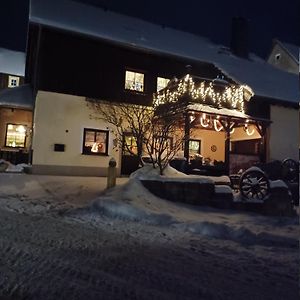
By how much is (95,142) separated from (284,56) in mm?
19988

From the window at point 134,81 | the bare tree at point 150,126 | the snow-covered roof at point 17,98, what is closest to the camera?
the bare tree at point 150,126

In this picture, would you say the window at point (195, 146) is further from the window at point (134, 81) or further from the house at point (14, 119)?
the house at point (14, 119)

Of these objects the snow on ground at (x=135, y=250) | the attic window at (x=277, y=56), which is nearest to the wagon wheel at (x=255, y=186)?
the snow on ground at (x=135, y=250)

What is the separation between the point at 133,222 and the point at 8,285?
13.5 ft

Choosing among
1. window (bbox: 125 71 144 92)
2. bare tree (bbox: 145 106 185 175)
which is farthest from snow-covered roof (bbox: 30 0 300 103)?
bare tree (bbox: 145 106 185 175)

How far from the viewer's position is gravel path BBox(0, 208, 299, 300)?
3.60 meters

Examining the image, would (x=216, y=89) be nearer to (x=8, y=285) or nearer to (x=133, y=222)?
(x=133, y=222)

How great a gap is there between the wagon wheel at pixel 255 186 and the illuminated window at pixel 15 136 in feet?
46.6

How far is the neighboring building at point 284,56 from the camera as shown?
26970mm

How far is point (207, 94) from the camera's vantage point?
14.7 meters

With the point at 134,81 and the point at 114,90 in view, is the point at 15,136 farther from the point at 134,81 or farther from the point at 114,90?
the point at 134,81

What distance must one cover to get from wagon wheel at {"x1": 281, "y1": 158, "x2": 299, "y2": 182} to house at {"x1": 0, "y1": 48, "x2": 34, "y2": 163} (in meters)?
12.8

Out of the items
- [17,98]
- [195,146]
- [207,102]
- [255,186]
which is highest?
[17,98]

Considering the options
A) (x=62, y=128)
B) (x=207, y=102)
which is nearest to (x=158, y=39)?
(x=207, y=102)
